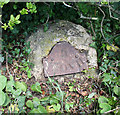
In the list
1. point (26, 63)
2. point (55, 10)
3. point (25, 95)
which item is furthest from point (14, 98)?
point (55, 10)

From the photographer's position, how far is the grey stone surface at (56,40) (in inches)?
97.3

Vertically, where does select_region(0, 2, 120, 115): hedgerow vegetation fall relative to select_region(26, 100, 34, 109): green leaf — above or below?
above

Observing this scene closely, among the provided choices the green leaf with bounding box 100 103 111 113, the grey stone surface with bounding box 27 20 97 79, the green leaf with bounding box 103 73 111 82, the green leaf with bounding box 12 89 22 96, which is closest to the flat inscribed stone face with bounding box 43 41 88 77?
the grey stone surface with bounding box 27 20 97 79

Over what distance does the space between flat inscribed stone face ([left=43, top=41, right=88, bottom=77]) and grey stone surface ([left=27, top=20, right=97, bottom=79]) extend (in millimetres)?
77

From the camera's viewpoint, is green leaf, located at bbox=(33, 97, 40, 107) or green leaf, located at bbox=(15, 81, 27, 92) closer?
green leaf, located at bbox=(33, 97, 40, 107)

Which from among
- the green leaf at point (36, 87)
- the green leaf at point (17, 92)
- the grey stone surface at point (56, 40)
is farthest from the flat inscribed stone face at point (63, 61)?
the green leaf at point (17, 92)

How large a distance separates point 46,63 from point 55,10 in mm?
1069

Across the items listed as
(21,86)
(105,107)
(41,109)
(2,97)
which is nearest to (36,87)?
(21,86)

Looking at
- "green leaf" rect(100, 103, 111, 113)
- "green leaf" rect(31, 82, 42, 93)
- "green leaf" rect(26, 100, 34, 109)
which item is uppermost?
"green leaf" rect(31, 82, 42, 93)

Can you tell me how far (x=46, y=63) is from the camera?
7.98ft

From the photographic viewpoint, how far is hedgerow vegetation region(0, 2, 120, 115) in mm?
2070

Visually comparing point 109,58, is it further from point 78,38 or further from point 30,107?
point 30,107

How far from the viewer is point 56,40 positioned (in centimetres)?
253

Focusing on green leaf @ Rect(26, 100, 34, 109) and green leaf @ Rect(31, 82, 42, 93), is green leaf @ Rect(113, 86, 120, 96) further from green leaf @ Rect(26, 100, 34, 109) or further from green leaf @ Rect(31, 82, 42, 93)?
green leaf @ Rect(26, 100, 34, 109)
